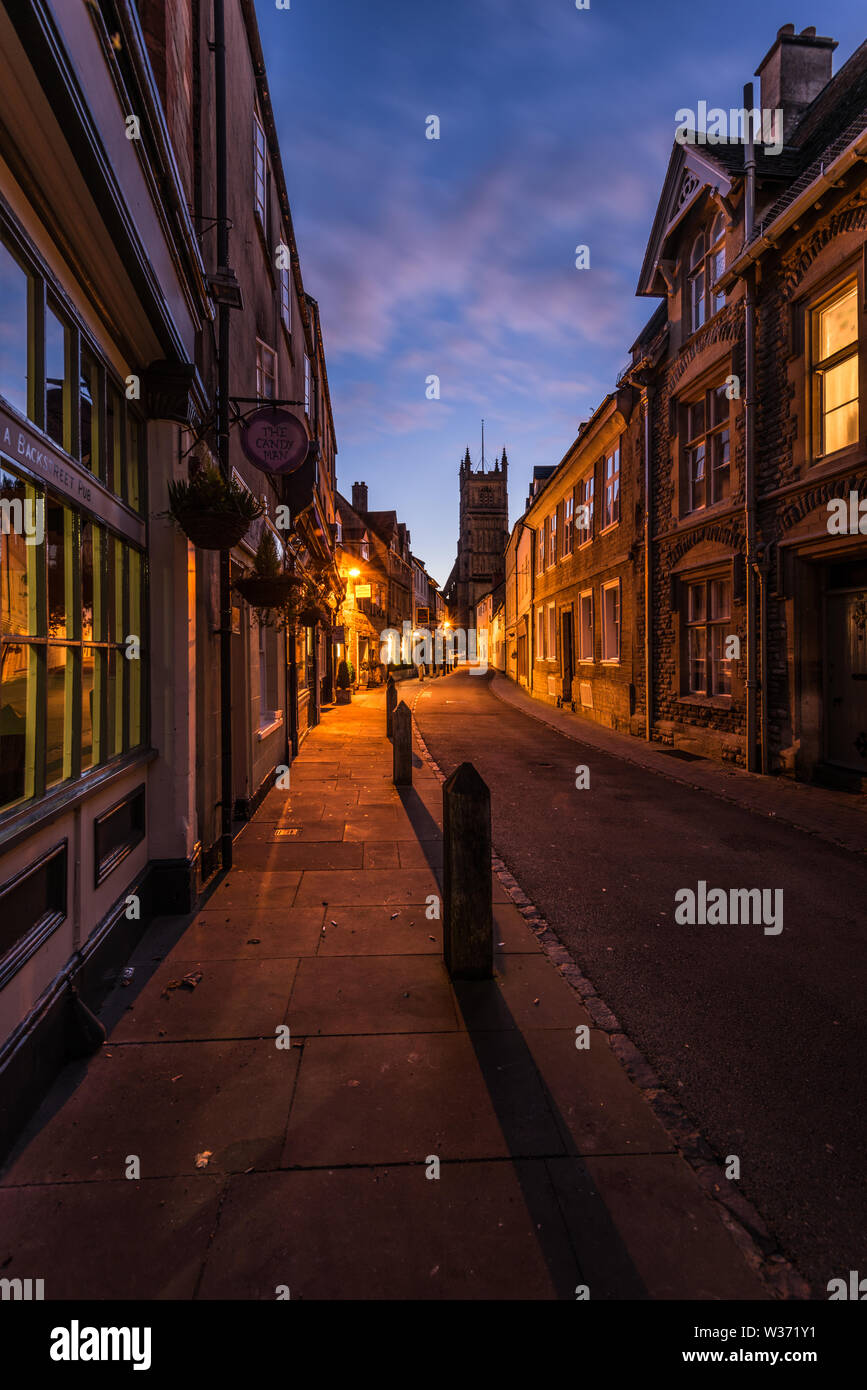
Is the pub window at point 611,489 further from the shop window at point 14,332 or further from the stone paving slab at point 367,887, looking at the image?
the shop window at point 14,332

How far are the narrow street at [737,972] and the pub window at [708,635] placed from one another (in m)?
3.92

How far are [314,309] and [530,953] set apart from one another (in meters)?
18.2

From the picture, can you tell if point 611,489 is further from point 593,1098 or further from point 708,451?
point 593,1098

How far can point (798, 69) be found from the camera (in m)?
11.1

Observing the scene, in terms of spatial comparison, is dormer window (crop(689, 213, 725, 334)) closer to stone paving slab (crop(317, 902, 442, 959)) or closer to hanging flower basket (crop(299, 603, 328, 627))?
hanging flower basket (crop(299, 603, 328, 627))

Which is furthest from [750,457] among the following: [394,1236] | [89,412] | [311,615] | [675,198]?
[394,1236]

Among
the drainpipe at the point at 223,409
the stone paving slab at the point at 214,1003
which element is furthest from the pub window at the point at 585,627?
the stone paving slab at the point at 214,1003

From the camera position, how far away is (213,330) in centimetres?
617

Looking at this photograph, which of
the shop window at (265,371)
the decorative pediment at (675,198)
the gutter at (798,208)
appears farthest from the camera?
the decorative pediment at (675,198)

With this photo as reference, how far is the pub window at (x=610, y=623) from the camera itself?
17250 mm

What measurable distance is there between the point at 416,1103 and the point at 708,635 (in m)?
11.5

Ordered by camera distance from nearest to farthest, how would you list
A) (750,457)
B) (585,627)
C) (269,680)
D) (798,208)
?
Result: (798,208)
(750,457)
(269,680)
(585,627)
